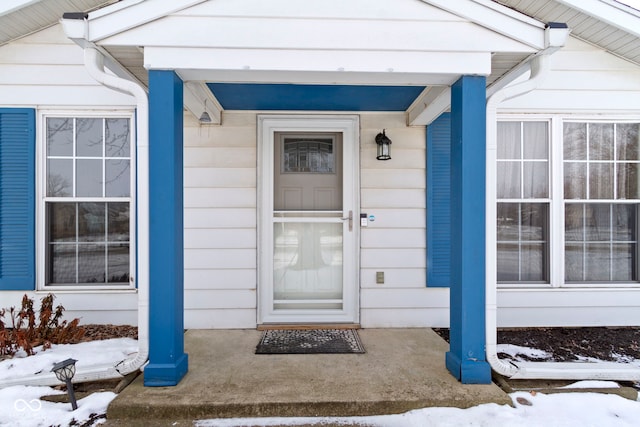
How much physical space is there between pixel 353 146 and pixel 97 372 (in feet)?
8.79

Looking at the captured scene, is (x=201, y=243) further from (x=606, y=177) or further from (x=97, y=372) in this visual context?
(x=606, y=177)

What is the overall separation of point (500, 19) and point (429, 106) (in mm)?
814

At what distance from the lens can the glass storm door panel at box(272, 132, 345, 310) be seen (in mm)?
3449

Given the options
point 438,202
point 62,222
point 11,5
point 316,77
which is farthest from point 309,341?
point 11,5

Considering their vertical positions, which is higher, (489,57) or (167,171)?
(489,57)

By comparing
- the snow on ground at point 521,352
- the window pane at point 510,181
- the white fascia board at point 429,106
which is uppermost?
the white fascia board at point 429,106

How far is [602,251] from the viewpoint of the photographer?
11.8ft

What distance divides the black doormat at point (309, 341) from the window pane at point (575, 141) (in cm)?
277

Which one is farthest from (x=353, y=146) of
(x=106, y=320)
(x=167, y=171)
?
(x=106, y=320)

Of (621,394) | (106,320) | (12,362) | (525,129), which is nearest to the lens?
(621,394)

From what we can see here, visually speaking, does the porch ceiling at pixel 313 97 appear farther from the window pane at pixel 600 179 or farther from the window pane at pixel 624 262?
the window pane at pixel 624 262

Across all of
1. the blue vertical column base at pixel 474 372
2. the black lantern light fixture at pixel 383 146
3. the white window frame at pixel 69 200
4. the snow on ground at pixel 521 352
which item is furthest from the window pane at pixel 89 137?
the snow on ground at pixel 521 352

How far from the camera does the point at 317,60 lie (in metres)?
2.25

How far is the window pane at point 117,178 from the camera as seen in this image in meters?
3.37
